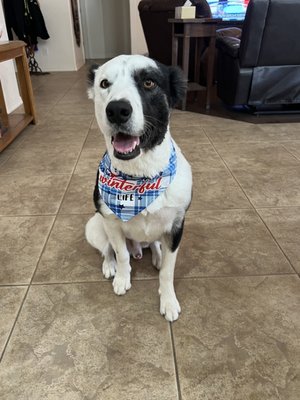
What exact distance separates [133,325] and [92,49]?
919 centimetres

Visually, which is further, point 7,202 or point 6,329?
point 7,202

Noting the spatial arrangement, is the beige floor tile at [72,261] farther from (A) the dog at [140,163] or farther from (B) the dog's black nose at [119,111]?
(B) the dog's black nose at [119,111]

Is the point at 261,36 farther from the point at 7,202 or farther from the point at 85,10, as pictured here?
the point at 85,10

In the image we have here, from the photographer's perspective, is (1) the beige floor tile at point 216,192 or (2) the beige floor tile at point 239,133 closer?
(1) the beige floor tile at point 216,192

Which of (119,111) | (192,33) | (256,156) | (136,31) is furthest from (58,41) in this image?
(119,111)

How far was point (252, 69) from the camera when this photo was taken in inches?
124

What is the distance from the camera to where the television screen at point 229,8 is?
5.37 m

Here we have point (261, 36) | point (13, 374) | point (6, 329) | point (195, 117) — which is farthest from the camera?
point (195, 117)

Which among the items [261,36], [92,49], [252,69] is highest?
[261,36]

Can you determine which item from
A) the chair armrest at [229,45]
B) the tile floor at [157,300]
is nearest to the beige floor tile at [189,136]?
the tile floor at [157,300]

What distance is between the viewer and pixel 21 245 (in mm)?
1625

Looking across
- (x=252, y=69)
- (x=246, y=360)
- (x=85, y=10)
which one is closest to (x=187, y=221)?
(x=246, y=360)

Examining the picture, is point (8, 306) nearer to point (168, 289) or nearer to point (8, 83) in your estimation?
point (168, 289)

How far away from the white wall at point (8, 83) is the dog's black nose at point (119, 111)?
3140 mm
